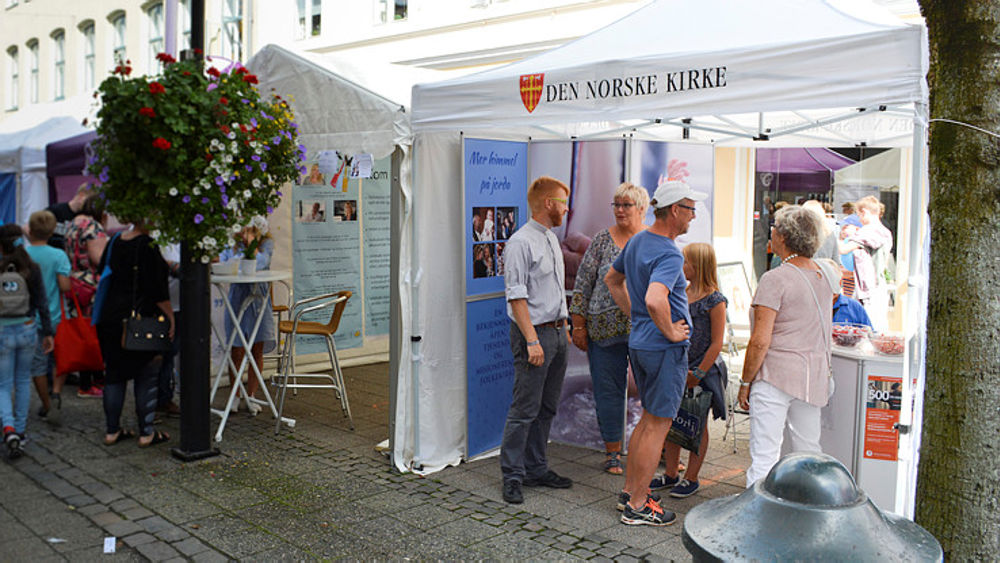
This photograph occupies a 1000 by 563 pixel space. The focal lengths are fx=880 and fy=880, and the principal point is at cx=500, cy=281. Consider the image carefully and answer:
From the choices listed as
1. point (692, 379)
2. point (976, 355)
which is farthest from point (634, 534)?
point (976, 355)

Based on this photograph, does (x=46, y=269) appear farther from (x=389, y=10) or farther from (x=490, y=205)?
(x=389, y=10)

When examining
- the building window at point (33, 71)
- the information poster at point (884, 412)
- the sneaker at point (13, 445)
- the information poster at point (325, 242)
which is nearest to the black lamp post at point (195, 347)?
the sneaker at point (13, 445)

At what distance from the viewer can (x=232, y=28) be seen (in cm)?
1883

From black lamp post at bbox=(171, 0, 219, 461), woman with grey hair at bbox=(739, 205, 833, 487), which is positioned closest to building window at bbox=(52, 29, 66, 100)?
black lamp post at bbox=(171, 0, 219, 461)

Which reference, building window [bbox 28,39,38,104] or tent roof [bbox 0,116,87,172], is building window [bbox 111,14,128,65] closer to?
building window [bbox 28,39,38,104]

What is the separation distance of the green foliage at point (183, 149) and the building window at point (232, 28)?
1397 centimetres

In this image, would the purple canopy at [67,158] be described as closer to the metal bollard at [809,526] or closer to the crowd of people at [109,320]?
the crowd of people at [109,320]

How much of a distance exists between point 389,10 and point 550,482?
12191mm

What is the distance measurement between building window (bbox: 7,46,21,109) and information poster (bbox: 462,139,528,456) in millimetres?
27497

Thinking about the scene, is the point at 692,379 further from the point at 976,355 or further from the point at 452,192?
the point at 976,355

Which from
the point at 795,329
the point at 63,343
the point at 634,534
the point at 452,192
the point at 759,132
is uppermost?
the point at 759,132

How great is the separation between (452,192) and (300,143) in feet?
4.44

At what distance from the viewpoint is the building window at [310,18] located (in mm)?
17094

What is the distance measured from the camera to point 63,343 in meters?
7.17
